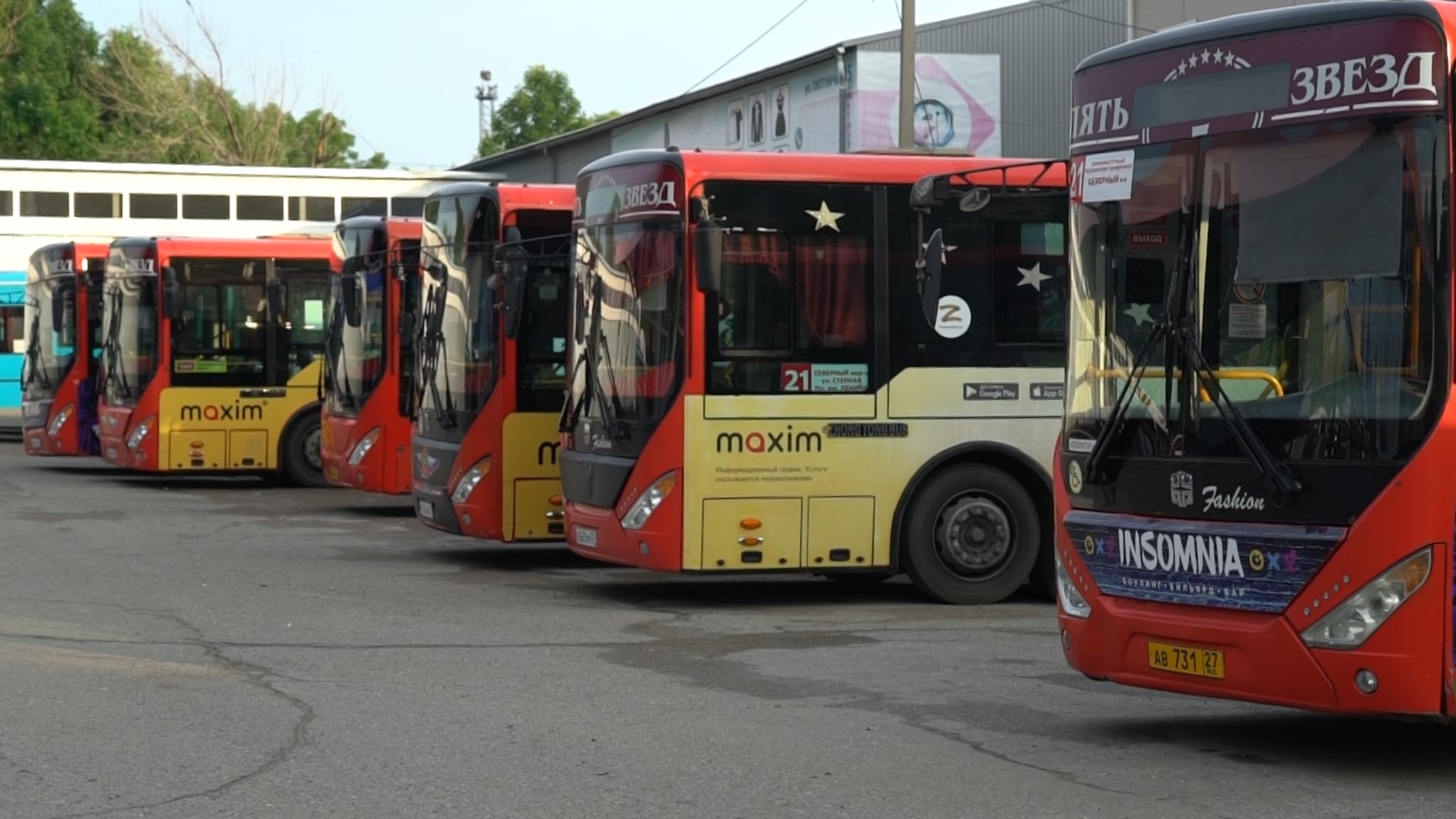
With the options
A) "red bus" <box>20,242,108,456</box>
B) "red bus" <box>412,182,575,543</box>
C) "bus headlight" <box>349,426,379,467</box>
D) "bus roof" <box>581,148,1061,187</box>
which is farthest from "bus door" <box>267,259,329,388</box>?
"bus roof" <box>581,148,1061,187</box>

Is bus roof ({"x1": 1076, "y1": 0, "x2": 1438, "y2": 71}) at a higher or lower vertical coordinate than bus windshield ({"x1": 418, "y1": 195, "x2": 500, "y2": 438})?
higher

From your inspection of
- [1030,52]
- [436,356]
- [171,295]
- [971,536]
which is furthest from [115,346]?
[1030,52]

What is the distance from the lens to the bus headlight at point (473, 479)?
51.7 feet

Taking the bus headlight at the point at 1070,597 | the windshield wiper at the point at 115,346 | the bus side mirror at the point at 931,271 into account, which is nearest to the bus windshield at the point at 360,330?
the windshield wiper at the point at 115,346

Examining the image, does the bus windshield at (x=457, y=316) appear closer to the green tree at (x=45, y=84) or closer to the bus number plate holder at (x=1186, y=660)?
the bus number plate holder at (x=1186, y=660)

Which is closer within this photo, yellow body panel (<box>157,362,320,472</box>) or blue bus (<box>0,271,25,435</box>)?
yellow body panel (<box>157,362,320,472</box>)

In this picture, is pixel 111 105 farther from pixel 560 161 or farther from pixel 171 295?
pixel 171 295

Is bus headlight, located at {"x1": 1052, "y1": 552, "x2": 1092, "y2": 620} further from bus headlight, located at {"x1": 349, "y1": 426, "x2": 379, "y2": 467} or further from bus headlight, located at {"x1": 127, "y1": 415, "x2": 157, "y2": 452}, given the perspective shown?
bus headlight, located at {"x1": 127, "y1": 415, "x2": 157, "y2": 452}

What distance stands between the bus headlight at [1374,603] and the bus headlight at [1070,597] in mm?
1263

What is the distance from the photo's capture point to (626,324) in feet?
44.6

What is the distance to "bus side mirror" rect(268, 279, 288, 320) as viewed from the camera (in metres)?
24.5

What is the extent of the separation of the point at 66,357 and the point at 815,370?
57.3 feet

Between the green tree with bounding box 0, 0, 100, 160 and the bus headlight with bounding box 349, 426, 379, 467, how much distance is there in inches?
2225

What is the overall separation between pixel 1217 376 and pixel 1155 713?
216 centimetres
